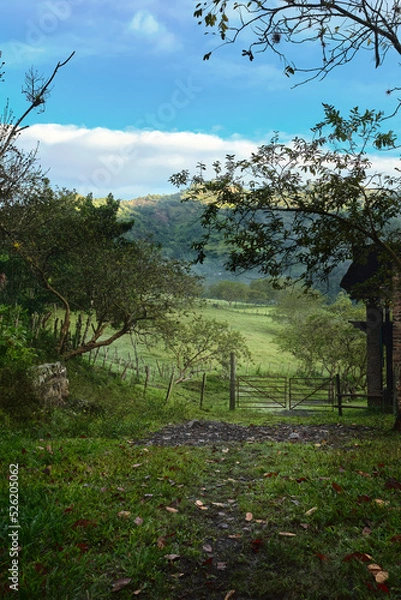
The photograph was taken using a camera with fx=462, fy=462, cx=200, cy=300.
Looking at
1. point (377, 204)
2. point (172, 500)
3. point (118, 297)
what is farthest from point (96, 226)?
point (172, 500)

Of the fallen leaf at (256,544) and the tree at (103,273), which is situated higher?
the tree at (103,273)

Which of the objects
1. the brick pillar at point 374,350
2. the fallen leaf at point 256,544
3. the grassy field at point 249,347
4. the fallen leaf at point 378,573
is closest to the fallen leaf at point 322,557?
the fallen leaf at point 378,573

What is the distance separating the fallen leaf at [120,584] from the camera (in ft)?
14.7

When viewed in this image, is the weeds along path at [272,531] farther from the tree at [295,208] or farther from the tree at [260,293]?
the tree at [260,293]

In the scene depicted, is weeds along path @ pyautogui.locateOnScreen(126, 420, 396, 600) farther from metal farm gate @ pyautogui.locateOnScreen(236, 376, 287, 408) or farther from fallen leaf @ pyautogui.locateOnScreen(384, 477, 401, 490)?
metal farm gate @ pyautogui.locateOnScreen(236, 376, 287, 408)

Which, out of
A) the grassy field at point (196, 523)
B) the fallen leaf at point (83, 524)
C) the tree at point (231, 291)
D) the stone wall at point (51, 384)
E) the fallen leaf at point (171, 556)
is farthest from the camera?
the tree at point (231, 291)

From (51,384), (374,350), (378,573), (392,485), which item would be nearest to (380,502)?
(392,485)

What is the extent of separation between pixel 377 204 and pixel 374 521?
8447mm

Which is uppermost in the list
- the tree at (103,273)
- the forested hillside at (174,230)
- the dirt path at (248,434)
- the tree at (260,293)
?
the forested hillside at (174,230)

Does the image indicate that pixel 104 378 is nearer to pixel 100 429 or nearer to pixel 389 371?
pixel 100 429

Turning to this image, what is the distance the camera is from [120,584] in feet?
14.9

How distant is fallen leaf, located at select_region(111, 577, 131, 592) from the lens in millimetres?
4484

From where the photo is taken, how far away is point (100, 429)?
541 inches

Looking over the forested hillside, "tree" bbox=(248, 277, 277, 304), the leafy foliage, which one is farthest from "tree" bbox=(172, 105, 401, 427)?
"tree" bbox=(248, 277, 277, 304)
